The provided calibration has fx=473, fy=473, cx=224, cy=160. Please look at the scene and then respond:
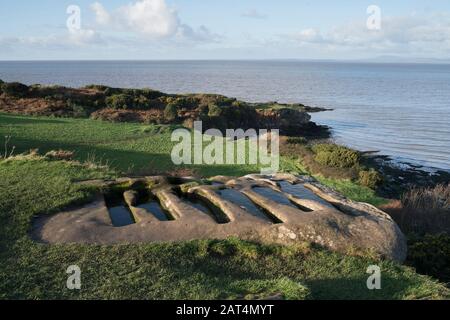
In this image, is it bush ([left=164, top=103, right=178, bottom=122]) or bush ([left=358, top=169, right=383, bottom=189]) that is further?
bush ([left=164, top=103, right=178, bottom=122])

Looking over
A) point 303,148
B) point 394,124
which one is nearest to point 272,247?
point 303,148

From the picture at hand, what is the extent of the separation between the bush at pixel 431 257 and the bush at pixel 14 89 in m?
35.8

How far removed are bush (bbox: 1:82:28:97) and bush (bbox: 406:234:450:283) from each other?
117 ft

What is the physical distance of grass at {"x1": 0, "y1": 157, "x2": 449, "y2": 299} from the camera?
7.62m

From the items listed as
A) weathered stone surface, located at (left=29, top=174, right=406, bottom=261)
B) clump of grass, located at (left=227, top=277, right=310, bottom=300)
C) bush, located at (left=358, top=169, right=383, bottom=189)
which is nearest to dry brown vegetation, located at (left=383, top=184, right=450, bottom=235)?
bush, located at (left=358, top=169, right=383, bottom=189)

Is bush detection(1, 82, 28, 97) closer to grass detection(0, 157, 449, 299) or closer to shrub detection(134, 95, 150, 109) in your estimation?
shrub detection(134, 95, 150, 109)

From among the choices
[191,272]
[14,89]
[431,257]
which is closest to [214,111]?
[14,89]

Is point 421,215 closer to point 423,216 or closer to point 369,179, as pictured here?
point 423,216

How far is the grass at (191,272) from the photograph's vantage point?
762 cm

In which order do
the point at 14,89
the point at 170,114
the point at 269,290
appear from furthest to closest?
the point at 14,89 < the point at 170,114 < the point at 269,290

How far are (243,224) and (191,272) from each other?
2.24m

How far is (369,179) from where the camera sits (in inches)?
907
